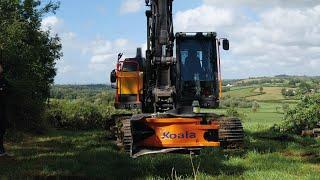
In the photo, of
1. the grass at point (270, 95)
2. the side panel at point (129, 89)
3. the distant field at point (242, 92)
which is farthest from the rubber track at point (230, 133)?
the distant field at point (242, 92)

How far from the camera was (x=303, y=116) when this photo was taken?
2197 centimetres

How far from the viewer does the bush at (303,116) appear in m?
21.6

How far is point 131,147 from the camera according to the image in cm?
1006

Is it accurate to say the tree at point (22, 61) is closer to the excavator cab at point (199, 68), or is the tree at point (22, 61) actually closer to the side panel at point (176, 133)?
the excavator cab at point (199, 68)

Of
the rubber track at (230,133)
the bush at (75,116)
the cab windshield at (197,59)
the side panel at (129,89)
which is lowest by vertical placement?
the bush at (75,116)

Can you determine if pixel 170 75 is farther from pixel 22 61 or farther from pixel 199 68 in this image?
pixel 22 61

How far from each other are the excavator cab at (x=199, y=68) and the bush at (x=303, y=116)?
319 inches

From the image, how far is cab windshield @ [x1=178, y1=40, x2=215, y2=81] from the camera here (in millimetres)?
14641

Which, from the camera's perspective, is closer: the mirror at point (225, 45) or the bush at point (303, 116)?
the mirror at point (225, 45)

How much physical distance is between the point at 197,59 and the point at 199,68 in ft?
0.88

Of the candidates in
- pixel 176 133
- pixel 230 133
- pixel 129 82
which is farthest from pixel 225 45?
pixel 176 133

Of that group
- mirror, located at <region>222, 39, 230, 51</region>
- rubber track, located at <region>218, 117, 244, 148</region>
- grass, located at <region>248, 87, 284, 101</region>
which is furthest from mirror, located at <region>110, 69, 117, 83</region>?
grass, located at <region>248, 87, 284, 101</region>

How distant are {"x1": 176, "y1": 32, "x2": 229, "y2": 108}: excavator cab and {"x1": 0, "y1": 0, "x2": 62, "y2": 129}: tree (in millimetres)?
7260

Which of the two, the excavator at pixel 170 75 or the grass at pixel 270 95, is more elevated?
the excavator at pixel 170 75
